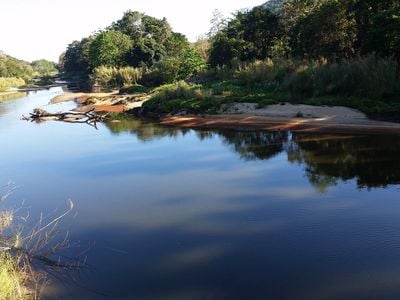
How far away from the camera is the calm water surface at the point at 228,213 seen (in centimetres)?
750

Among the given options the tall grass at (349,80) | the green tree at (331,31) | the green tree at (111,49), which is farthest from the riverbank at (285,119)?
the green tree at (111,49)

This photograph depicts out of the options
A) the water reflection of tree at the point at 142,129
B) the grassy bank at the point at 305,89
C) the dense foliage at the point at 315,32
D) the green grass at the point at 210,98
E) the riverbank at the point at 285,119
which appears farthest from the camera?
the green grass at the point at 210,98

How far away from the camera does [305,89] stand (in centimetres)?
2525

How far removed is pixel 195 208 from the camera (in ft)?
37.2

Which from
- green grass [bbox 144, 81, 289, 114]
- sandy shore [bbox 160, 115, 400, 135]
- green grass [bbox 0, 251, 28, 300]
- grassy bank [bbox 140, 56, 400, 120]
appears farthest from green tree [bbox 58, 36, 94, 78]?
green grass [bbox 0, 251, 28, 300]

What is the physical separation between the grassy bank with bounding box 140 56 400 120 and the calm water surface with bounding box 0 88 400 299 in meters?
3.95

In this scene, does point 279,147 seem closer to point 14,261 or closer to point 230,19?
point 14,261

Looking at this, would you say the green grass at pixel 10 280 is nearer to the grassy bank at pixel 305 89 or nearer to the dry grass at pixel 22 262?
the dry grass at pixel 22 262

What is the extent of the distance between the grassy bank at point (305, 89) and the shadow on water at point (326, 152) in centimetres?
330

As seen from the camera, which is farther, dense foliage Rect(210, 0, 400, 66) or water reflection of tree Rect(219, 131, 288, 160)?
dense foliage Rect(210, 0, 400, 66)

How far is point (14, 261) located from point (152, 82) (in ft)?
138

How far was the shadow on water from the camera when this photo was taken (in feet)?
43.9

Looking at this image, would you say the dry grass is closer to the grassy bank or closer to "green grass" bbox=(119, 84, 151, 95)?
the grassy bank

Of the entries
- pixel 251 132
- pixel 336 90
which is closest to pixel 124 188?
pixel 251 132
